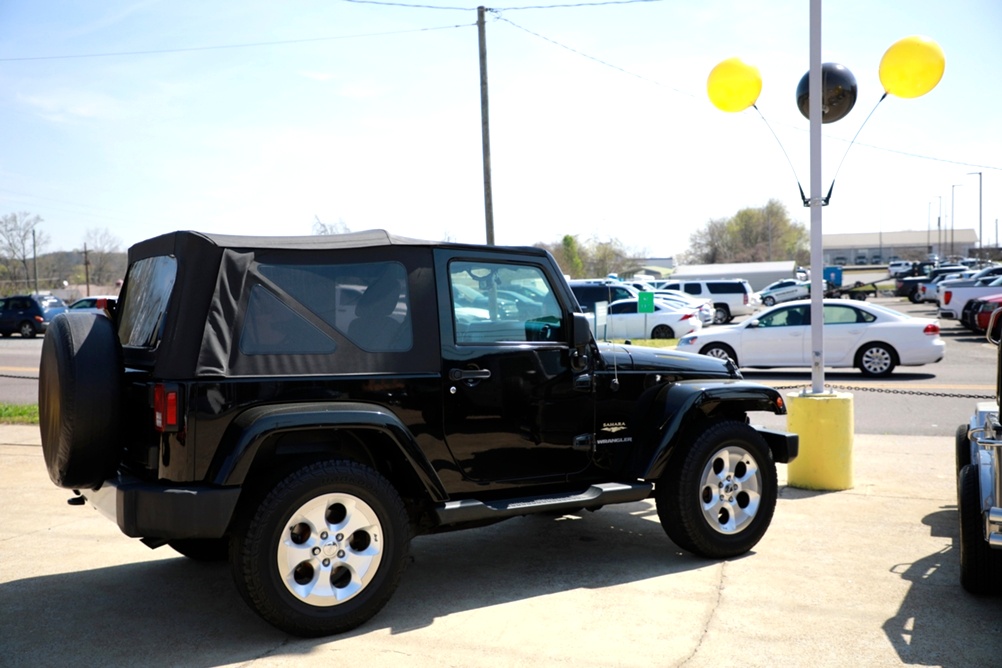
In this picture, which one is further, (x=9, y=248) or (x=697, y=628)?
(x=9, y=248)

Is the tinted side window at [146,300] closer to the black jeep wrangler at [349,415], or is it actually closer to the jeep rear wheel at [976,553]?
the black jeep wrangler at [349,415]

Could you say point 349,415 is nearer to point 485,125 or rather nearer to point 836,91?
point 836,91

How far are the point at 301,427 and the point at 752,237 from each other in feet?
384

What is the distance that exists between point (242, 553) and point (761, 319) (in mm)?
15147

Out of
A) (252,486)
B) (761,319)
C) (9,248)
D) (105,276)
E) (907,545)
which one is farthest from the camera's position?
(105,276)

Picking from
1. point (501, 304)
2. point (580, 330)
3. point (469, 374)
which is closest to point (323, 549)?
point (469, 374)

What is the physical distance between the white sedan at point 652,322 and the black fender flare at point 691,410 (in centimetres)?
1917

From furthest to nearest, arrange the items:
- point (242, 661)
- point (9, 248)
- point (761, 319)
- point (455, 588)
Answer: point (9, 248) < point (761, 319) < point (455, 588) < point (242, 661)

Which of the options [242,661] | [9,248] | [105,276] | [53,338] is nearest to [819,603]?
[242,661]

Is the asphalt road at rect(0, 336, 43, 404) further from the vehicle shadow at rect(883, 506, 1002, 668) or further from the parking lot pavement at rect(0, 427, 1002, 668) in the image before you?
the vehicle shadow at rect(883, 506, 1002, 668)

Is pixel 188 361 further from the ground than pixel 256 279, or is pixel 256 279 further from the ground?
pixel 256 279

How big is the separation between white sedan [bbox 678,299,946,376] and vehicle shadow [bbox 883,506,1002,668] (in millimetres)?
12172

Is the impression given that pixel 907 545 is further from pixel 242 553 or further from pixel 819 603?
pixel 242 553

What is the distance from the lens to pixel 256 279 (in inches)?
179
